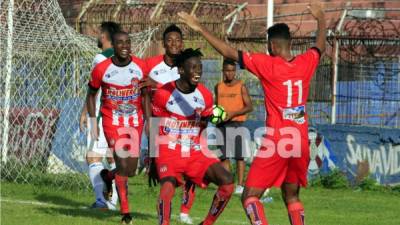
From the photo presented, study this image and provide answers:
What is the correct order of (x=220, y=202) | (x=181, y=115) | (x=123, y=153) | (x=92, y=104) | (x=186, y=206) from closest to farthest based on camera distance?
(x=181, y=115) < (x=220, y=202) < (x=186, y=206) < (x=123, y=153) < (x=92, y=104)

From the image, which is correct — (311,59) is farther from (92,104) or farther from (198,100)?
(92,104)

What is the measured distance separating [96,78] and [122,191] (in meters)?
1.41

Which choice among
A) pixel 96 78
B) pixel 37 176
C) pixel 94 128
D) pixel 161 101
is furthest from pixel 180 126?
pixel 37 176

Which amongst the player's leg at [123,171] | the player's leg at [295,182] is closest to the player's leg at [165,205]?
the player's leg at [295,182]

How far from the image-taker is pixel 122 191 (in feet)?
38.5

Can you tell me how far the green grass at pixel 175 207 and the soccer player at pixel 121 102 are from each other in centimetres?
76

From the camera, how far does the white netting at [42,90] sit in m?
16.2

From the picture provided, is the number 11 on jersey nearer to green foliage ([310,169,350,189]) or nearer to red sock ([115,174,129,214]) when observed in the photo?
red sock ([115,174,129,214])

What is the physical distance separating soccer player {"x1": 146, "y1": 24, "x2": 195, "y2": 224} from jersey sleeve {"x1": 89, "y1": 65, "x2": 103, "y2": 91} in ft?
2.05

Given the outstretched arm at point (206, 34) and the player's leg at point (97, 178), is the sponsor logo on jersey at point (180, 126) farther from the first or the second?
the player's leg at point (97, 178)

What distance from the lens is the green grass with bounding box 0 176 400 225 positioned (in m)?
12.0

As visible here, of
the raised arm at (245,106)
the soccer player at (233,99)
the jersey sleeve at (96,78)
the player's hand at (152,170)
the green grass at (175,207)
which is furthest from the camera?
the soccer player at (233,99)

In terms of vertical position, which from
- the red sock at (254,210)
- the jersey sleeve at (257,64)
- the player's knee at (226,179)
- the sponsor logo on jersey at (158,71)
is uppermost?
the jersey sleeve at (257,64)

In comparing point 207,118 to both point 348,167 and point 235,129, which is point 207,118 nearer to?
point 235,129
